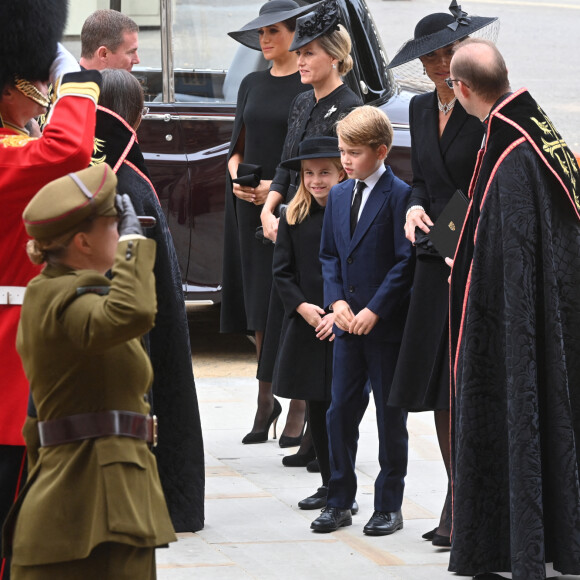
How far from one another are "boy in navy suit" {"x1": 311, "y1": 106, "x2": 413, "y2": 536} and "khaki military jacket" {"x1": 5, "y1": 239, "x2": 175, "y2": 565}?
205 centimetres

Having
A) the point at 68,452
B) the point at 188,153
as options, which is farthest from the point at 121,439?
the point at 188,153

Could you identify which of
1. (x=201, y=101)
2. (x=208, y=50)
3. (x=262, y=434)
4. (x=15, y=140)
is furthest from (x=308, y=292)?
(x=208, y=50)

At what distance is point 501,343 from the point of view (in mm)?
4367

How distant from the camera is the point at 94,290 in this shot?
3.03m

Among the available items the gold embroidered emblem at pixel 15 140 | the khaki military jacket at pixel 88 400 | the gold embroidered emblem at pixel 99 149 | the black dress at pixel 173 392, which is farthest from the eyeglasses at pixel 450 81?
the khaki military jacket at pixel 88 400

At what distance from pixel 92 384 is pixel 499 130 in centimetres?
189

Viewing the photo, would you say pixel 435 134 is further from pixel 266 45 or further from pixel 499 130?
pixel 266 45

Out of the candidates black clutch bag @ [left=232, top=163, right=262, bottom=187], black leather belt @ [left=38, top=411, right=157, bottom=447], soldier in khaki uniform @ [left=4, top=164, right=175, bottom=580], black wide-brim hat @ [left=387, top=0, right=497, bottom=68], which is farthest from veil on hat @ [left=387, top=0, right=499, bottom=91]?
black leather belt @ [left=38, top=411, right=157, bottom=447]

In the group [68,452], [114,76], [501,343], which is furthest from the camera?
[114,76]

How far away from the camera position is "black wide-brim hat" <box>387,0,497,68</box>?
17.1 feet

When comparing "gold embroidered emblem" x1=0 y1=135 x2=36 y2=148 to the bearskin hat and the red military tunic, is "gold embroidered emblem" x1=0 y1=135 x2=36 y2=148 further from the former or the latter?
the bearskin hat

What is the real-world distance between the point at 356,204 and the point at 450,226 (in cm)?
52

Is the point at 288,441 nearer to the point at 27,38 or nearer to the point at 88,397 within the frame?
the point at 27,38

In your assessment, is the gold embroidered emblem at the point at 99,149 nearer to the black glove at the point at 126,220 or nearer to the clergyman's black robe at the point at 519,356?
the clergyman's black robe at the point at 519,356
